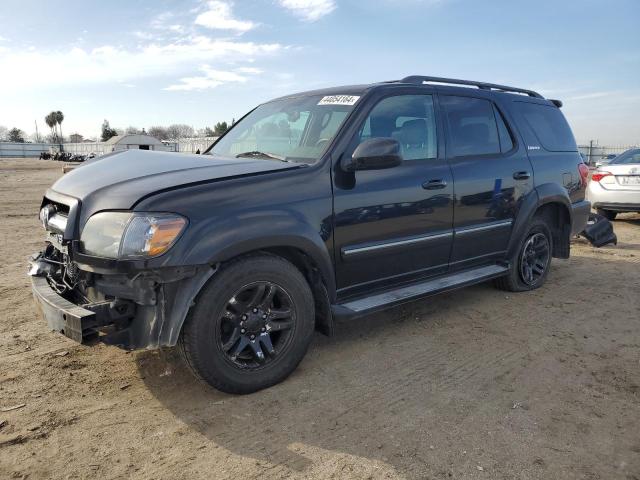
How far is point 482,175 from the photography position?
434cm

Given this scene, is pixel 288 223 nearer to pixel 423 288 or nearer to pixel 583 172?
pixel 423 288

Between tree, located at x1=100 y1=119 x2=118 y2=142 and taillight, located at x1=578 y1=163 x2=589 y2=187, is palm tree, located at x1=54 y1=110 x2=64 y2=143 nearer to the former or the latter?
tree, located at x1=100 y1=119 x2=118 y2=142

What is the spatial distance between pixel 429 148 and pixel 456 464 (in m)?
2.47

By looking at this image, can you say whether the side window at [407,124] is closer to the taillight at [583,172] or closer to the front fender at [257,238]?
the front fender at [257,238]

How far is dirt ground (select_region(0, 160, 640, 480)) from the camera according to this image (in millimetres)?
2410

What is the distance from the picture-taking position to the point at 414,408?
9.56 feet

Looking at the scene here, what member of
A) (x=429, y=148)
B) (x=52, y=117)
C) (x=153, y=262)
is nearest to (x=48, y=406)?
(x=153, y=262)

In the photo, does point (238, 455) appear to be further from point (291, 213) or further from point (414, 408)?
point (291, 213)

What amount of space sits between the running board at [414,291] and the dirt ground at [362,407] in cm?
39

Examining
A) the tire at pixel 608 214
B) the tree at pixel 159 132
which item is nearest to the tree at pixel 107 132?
the tree at pixel 159 132

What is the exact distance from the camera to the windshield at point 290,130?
3582 mm

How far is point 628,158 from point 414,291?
8.58 metres

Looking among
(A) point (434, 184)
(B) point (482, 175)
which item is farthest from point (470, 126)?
(A) point (434, 184)

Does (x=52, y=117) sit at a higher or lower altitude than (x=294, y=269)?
higher
